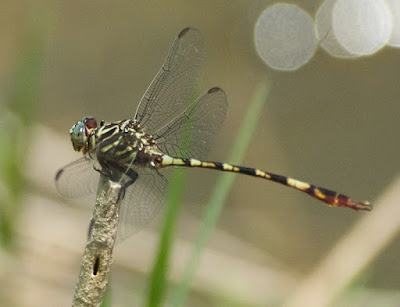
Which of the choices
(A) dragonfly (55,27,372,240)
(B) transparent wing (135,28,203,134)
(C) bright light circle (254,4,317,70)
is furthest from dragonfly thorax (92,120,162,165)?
(C) bright light circle (254,4,317,70)

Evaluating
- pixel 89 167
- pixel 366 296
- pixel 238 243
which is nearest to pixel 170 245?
pixel 89 167

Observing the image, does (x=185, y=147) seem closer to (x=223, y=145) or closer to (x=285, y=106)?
(x=223, y=145)

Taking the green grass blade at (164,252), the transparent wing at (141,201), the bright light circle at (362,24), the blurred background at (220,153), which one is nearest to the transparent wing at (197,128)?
the transparent wing at (141,201)

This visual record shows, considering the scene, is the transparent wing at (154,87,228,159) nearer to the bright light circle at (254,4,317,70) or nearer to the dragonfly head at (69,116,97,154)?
the dragonfly head at (69,116,97,154)

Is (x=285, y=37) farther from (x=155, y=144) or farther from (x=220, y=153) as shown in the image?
(x=155, y=144)

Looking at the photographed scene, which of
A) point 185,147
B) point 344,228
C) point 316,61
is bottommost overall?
point 185,147

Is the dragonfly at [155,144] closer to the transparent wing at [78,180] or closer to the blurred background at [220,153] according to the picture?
the transparent wing at [78,180]
